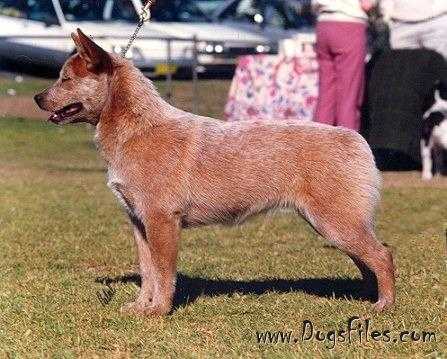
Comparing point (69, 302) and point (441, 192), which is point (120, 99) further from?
point (441, 192)

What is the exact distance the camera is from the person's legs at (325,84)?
37.6 feet

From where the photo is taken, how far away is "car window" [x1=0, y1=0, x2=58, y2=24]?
24.4 metres

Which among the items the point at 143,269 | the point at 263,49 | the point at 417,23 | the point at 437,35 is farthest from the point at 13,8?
the point at 143,269

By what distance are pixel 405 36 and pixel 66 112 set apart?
A: 7.42 metres

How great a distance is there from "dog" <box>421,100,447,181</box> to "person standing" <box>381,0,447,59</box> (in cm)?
69

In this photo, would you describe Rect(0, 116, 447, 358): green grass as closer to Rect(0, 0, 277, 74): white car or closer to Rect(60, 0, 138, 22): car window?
Rect(0, 0, 277, 74): white car

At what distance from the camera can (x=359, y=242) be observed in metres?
6.34

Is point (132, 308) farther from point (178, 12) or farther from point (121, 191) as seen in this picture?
point (178, 12)

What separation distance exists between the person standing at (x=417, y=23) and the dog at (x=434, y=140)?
0.69 meters

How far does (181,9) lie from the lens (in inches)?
1013

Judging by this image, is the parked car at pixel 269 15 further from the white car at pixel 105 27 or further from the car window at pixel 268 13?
the white car at pixel 105 27

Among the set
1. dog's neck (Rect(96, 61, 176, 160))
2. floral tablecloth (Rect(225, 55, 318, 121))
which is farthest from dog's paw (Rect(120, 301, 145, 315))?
floral tablecloth (Rect(225, 55, 318, 121))

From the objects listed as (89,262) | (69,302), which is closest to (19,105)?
(89,262)

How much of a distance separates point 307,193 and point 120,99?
1126 millimetres
